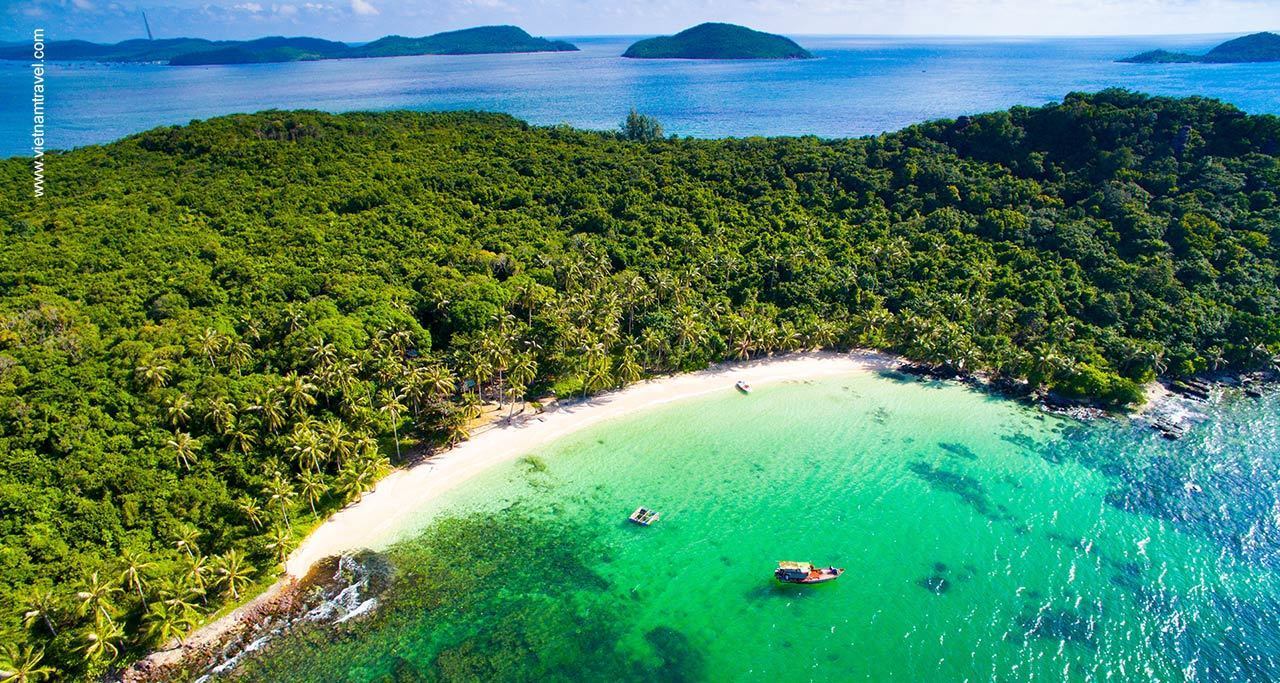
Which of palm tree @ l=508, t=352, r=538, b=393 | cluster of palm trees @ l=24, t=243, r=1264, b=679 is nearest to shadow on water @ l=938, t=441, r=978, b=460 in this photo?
cluster of palm trees @ l=24, t=243, r=1264, b=679

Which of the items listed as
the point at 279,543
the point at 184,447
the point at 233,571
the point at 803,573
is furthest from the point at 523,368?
the point at 803,573

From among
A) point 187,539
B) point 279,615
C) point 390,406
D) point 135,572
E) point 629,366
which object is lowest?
point 279,615

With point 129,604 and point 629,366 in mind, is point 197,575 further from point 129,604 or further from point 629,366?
point 629,366

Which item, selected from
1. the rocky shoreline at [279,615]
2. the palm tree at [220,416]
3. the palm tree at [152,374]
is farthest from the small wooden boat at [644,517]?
the palm tree at [152,374]

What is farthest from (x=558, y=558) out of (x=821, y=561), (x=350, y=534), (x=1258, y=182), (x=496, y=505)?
(x=1258, y=182)

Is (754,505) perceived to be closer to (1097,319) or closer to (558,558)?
(558,558)

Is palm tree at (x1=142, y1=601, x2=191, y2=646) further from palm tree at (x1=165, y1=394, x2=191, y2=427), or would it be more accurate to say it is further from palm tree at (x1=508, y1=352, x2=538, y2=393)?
palm tree at (x1=508, y1=352, x2=538, y2=393)
